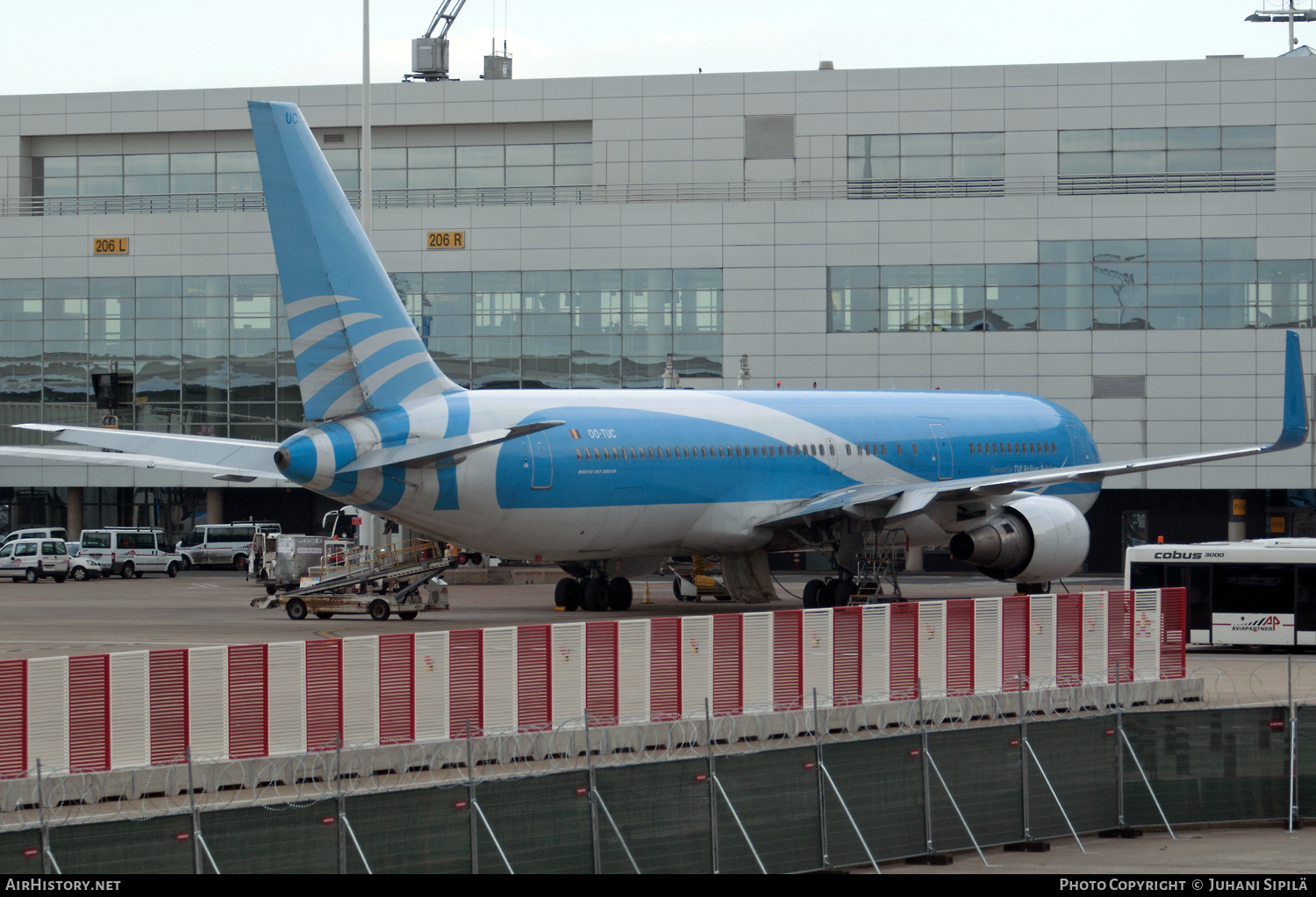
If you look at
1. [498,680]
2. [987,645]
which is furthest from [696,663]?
[987,645]

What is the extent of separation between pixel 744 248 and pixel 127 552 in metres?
26.3

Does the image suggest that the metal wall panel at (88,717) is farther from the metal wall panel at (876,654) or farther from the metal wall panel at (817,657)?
the metal wall panel at (876,654)

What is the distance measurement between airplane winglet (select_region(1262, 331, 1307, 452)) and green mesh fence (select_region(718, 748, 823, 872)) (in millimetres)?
20913

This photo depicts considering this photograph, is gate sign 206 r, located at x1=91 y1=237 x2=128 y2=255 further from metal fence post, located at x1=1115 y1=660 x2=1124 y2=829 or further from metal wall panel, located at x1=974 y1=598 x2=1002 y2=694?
metal fence post, located at x1=1115 y1=660 x2=1124 y2=829

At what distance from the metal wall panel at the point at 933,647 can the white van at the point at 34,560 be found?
141ft

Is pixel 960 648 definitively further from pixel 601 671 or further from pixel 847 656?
pixel 601 671

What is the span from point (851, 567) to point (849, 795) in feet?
60.3

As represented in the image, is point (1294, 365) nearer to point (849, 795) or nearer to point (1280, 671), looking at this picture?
point (1280, 671)

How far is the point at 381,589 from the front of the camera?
122 feet

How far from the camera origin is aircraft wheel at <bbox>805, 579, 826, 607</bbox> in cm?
3653

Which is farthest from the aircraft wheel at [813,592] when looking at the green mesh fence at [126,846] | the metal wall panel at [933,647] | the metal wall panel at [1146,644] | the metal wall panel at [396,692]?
the green mesh fence at [126,846]

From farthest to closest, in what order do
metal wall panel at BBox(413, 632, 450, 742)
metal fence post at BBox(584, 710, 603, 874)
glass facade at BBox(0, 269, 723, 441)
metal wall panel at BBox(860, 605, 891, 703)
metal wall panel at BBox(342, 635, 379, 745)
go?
1. glass facade at BBox(0, 269, 723, 441)
2. metal wall panel at BBox(860, 605, 891, 703)
3. metal wall panel at BBox(413, 632, 450, 742)
4. metal wall panel at BBox(342, 635, 379, 745)
5. metal fence post at BBox(584, 710, 603, 874)

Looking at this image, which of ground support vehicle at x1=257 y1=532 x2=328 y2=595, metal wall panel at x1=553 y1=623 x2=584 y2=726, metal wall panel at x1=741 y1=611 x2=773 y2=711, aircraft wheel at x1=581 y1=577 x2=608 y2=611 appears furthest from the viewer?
ground support vehicle at x1=257 y1=532 x2=328 y2=595

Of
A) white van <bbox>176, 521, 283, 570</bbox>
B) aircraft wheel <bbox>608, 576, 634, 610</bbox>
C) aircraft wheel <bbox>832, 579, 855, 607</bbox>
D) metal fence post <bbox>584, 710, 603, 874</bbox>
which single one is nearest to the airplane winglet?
aircraft wheel <bbox>832, 579, 855, 607</bbox>
